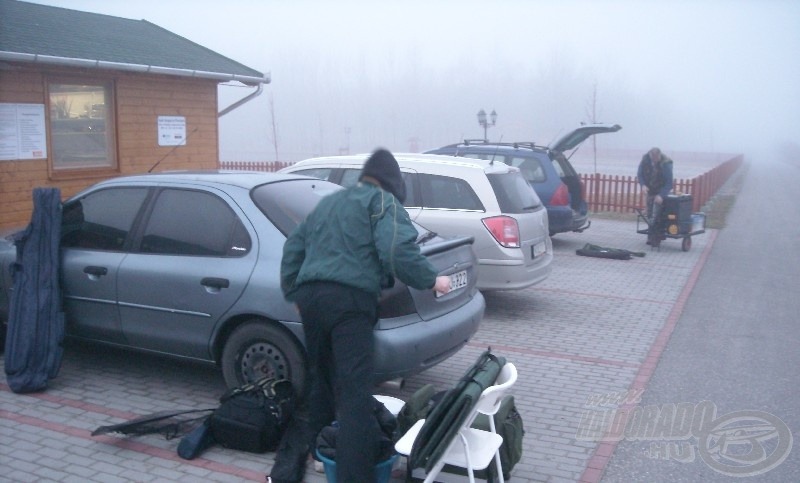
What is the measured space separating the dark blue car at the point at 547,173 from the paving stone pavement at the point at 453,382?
279 cm

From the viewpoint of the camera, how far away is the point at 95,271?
19.4 feet

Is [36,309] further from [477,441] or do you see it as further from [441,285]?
[477,441]

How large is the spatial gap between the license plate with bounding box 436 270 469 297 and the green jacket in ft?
5.26

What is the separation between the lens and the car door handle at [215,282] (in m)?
5.34

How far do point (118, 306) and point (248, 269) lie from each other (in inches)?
47.4

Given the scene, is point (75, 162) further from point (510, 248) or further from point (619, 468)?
point (619, 468)

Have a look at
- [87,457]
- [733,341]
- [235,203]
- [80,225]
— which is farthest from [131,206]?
[733,341]

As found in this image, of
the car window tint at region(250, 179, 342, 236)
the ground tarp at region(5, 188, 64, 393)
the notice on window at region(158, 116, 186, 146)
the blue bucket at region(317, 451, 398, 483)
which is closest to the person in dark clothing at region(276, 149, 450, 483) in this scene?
the blue bucket at region(317, 451, 398, 483)

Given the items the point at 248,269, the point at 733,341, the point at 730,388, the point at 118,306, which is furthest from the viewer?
the point at 733,341

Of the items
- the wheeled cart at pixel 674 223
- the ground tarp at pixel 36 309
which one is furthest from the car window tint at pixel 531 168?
the ground tarp at pixel 36 309

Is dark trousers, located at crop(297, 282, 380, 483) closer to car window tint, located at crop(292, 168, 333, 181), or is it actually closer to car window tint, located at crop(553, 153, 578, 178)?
car window tint, located at crop(292, 168, 333, 181)

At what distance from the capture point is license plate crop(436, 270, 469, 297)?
571 cm

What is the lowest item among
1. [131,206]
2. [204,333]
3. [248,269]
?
[204,333]

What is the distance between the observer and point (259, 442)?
484cm
